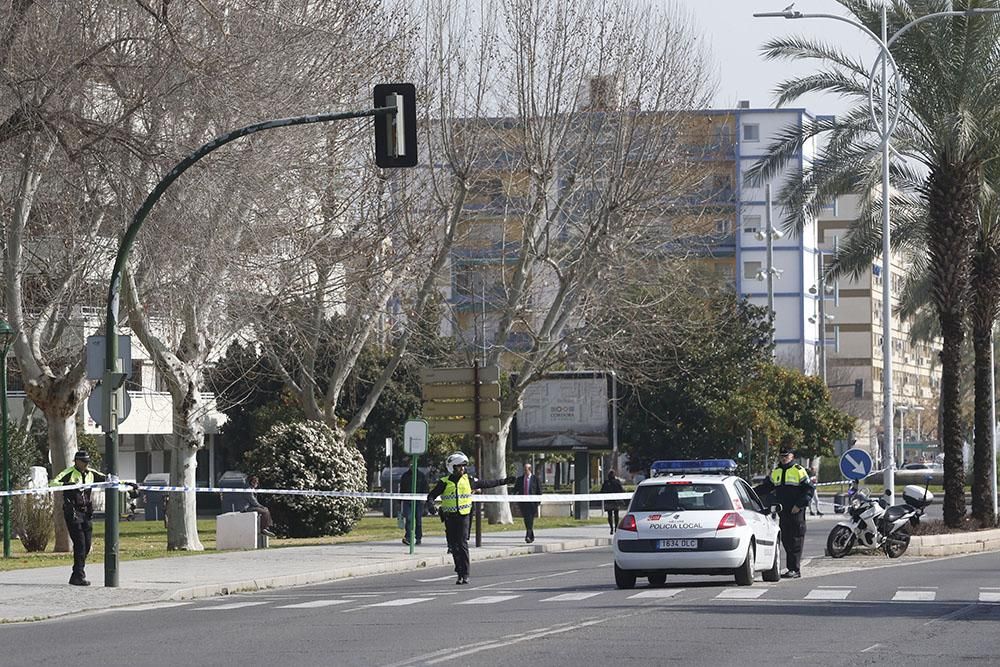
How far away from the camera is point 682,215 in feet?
148

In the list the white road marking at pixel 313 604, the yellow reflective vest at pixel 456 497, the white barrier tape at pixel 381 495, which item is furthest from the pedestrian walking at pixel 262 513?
Answer: the white road marking at pixel 313 604

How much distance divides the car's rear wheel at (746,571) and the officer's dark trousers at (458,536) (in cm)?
378

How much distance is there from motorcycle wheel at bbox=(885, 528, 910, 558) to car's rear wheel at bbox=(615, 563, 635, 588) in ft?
25.7

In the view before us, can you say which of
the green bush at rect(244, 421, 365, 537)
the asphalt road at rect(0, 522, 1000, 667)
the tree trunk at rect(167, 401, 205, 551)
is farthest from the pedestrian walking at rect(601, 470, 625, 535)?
the asphalt road at rect(0, 522, 1000, 667)

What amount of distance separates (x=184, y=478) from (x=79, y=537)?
436 inches

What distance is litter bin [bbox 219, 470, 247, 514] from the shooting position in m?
56.2

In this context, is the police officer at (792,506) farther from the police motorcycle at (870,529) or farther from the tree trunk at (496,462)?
the tree trunk at (496,462)

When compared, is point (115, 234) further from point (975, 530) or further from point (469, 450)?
point (469, 450)

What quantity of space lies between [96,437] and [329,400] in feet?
86.0

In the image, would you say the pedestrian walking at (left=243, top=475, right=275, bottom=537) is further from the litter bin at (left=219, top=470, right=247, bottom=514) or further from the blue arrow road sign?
the litter bin at (left=219, top=470, right=247, bottom=514)

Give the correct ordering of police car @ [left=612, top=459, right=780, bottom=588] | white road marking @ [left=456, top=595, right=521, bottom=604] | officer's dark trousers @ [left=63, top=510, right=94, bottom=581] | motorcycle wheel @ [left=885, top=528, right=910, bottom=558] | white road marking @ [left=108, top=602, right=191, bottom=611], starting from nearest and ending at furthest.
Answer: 1. white road marking @ [left=456, top=595, right=521, bottom=604]
2. white road marking @ [left=108, top=602, right=191, bottom=611]
3. police car @ [left=612, top=459, right=780, bottom=588]
4. officer's dark trousers @ [left=63, top=510, right=94, bottom=581]
5. motorcycle wheel @ [left=885, top=528, right=910, bottom=558]

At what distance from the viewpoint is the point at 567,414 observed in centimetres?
5241

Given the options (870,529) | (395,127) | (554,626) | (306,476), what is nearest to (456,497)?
(395,127)

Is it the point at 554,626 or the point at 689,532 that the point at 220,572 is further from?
the point at 554,626
